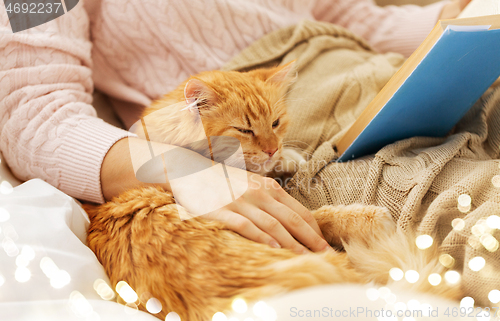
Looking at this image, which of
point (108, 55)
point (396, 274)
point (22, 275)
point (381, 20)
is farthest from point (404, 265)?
point (381, 20)

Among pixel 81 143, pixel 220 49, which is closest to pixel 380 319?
pixel 81 143

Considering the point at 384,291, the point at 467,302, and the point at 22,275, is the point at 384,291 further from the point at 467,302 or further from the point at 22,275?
the point at 22,275

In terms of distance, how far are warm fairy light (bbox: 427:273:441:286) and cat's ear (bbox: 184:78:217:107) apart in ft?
2.18

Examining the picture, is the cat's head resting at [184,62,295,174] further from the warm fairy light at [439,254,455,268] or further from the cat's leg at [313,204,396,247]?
the warm fairy light at [439,254,455,268]

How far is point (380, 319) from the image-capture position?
508 millimetres

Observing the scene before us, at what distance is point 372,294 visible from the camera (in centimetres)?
54

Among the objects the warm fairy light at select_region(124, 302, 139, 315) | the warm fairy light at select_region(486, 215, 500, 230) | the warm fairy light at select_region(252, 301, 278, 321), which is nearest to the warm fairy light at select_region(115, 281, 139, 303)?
the warm fairy light at select_region(124, 302, 139, 315)

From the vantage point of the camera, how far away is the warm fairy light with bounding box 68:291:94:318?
21.1 inches

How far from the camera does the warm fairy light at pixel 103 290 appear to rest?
23.7 inches

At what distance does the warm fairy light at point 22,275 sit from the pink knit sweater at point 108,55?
334 mm

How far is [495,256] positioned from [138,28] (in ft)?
4.20

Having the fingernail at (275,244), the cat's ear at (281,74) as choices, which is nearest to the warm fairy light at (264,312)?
the fingernail at (275,244)

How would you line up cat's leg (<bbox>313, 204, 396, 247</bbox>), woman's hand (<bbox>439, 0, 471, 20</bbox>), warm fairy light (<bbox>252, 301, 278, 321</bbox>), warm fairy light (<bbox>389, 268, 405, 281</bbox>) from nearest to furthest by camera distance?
warm fairy light (<bbox>252, 301, 278, 321</bbox>)
warm fairy light (<bbox>389, 268, 405, 281</bbox>)
cat's leg (<bbox>313, 204, 396, 247</bbox>)
woman's hand (<bbox>439, 0, 471, 20</bbox>)

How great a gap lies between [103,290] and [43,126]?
22.1 inches
